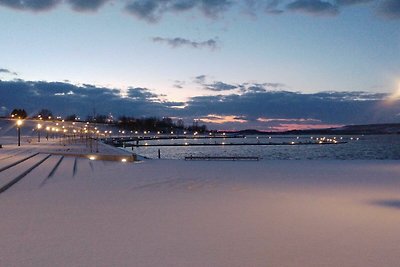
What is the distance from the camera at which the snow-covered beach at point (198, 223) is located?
21.0ft

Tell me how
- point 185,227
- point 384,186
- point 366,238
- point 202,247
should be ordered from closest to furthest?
point 202,247, point 366,238, point 185,227, point 384,186

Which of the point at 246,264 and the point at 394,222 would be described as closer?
the point at 246,264

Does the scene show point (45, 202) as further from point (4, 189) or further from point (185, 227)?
point (185, 227)

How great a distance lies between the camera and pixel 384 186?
595 inches

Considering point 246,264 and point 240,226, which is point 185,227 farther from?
point 246,264

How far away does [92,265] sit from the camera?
234 inches

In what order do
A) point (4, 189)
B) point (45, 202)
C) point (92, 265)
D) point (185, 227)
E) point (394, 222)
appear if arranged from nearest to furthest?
1. point (92, 265)
2. point (185, 227)
3. point (394, 222)
4. point (45, 202)
5. point (4, 189)

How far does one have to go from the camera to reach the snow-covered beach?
6395mm

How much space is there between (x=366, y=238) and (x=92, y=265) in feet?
14.9

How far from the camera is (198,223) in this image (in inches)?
345

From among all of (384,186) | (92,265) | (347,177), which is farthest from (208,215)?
(347,177)

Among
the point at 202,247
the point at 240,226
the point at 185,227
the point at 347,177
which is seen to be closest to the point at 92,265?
the point at 202,247

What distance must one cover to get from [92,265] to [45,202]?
587 centimetres

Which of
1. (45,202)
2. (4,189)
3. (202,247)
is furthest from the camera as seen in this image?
(4,189)
